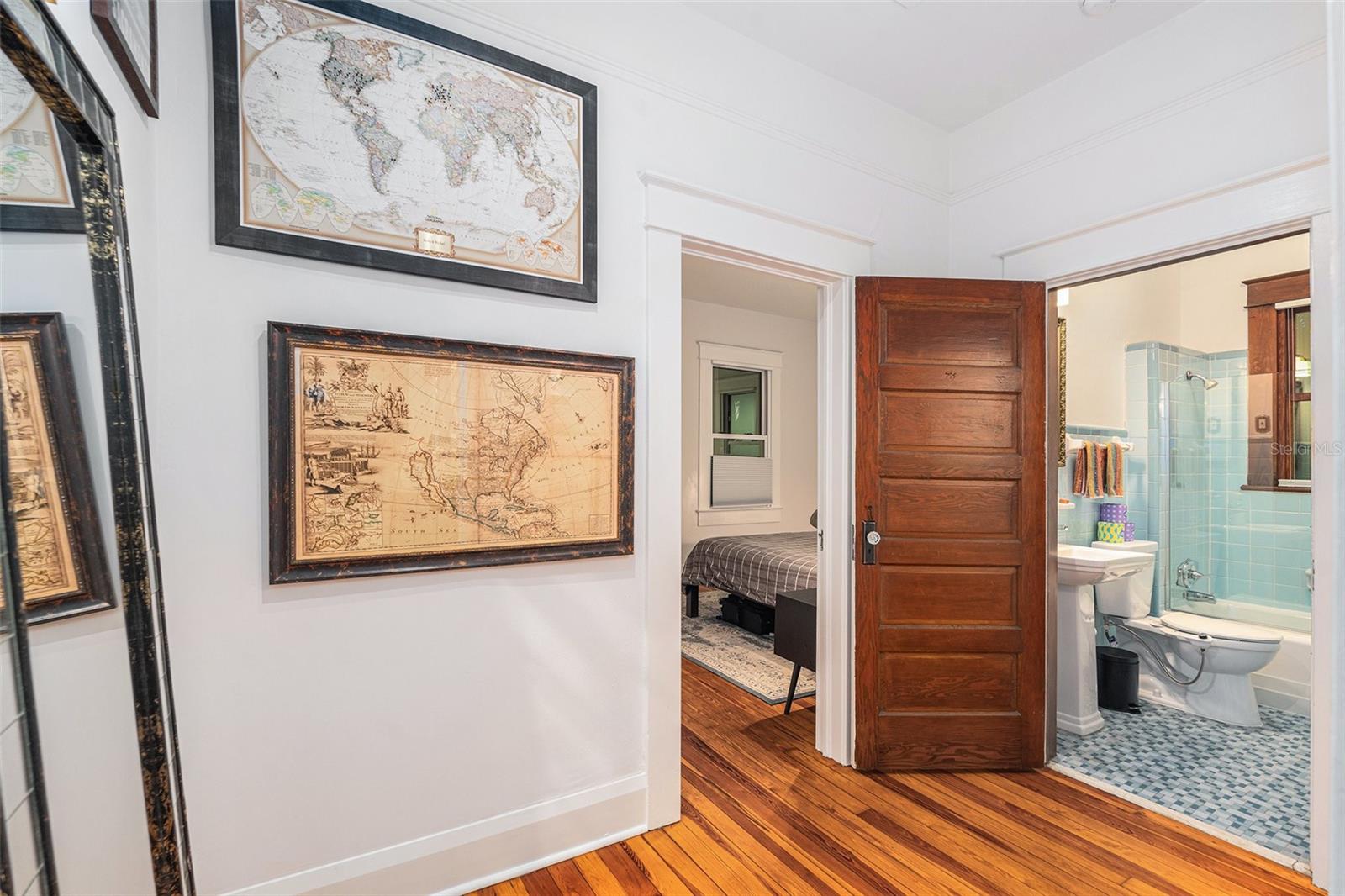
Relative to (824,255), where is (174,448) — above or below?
below

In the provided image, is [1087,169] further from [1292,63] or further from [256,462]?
[256,462]

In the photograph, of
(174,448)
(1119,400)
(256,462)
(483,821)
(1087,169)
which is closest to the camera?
(174,448)

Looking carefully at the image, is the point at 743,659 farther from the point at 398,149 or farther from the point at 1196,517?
the point at 398,149

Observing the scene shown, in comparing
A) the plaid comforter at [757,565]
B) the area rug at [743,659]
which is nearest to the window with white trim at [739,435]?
the plaid comforter at [757,565]

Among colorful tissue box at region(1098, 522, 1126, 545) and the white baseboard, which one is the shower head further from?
the white baseboard

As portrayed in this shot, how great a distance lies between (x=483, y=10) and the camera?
6.25 feet

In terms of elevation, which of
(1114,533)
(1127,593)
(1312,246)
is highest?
(1312,246)

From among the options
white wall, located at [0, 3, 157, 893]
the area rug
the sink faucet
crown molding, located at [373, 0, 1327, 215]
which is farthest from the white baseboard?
the sink faucet

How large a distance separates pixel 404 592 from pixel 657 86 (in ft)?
6.14

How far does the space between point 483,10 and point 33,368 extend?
5.52 ft

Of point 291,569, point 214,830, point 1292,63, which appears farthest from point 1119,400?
point 214,830

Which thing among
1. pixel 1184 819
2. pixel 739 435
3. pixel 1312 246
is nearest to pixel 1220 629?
pixel 1184 819

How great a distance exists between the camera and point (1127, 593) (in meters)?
3.43

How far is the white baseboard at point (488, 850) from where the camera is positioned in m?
1.69
